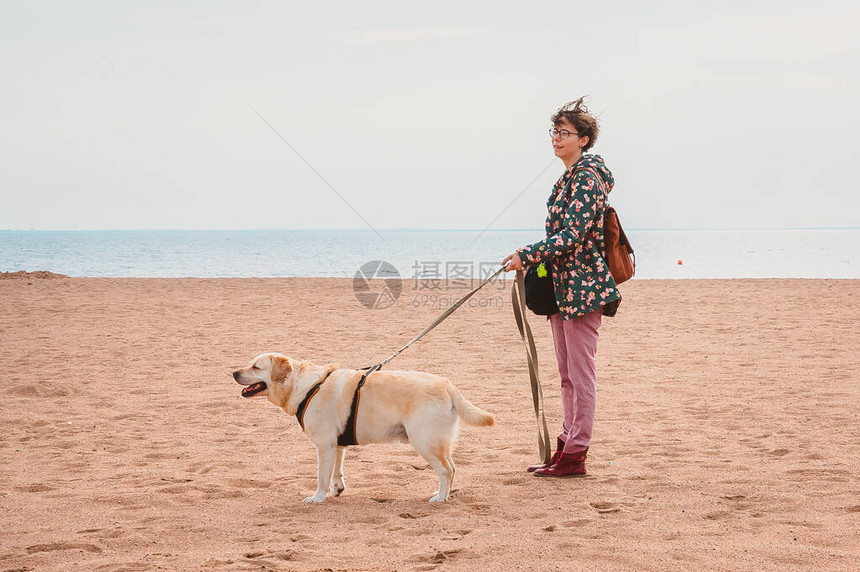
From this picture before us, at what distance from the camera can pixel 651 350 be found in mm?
10070

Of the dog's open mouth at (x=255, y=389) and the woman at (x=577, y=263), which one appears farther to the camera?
the dog's open mouth at (x=255, y=389)

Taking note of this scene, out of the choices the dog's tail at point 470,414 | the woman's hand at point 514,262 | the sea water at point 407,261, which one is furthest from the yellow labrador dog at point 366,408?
the sea water at point 407,261

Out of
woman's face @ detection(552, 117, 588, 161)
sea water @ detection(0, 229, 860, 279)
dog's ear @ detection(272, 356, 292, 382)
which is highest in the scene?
sea water @ detection(0, 229, 860, 279)

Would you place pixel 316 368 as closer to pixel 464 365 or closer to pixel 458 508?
pixel 458 508

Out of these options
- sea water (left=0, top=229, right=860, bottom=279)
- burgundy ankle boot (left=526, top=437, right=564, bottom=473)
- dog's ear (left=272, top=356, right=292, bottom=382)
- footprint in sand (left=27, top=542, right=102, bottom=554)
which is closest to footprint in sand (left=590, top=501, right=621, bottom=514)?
burgundy ankle boot (left=526, top=437, right=564, bottom=473)

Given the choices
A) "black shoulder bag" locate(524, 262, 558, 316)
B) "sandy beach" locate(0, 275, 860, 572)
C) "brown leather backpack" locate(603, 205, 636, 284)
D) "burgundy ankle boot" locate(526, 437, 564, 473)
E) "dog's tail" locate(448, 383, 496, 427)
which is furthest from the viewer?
"burgundy ankle boot" locate(526, 437, 564, 473)

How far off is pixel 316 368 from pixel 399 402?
26.6 inches

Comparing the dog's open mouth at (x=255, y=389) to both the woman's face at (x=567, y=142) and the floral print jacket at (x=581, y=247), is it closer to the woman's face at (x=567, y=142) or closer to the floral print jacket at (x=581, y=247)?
the floral print jacket at (x=581, y=247)

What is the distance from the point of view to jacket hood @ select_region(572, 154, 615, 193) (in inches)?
181

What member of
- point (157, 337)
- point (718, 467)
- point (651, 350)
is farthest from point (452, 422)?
point (157, 337)

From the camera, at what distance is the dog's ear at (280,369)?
15.4ft

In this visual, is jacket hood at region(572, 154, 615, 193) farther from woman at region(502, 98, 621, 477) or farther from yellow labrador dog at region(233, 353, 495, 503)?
yellow labrador dog at region(233, 353, 495, 503)

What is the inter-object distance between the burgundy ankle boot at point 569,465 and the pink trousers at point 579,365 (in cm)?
4

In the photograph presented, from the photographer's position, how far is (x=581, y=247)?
15.2 ft
